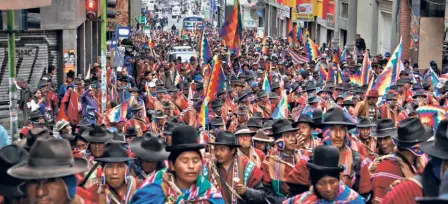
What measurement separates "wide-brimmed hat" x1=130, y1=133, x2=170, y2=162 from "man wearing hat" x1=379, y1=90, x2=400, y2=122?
7646 millimetres

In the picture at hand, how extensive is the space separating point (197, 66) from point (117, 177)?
2354 cm

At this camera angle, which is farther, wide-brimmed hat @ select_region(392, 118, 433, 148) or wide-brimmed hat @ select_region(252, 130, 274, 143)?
wide-brimmed hat @ select_region(252, 130, 274, 143)

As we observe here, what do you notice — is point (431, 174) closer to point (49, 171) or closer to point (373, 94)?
point (49, 171)

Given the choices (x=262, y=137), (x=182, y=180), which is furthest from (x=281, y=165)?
(x=182, y=180)

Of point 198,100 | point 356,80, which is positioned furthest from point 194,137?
point 356,80

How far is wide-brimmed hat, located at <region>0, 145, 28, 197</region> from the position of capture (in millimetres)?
6078

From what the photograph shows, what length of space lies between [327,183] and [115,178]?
2.19m

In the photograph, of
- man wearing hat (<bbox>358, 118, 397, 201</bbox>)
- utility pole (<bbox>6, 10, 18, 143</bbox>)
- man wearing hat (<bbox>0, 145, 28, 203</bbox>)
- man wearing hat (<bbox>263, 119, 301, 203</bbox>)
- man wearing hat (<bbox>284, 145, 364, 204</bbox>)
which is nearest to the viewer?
man wearing hat (<bbox>0, 145, 28, 203</bbox>)

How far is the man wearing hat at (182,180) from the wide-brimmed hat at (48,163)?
1.24m

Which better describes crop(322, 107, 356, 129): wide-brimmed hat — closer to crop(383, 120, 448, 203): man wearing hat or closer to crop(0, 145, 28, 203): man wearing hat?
crop(383, 120, 448, 203): man wearing hat

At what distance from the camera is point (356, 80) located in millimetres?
23172

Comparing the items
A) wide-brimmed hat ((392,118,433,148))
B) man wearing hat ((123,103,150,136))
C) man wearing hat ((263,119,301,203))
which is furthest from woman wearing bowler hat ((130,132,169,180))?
man wearing hat ((123,103,150,136))

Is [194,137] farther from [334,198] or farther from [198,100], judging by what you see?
[198,100]

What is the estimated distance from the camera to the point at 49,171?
543 cm
